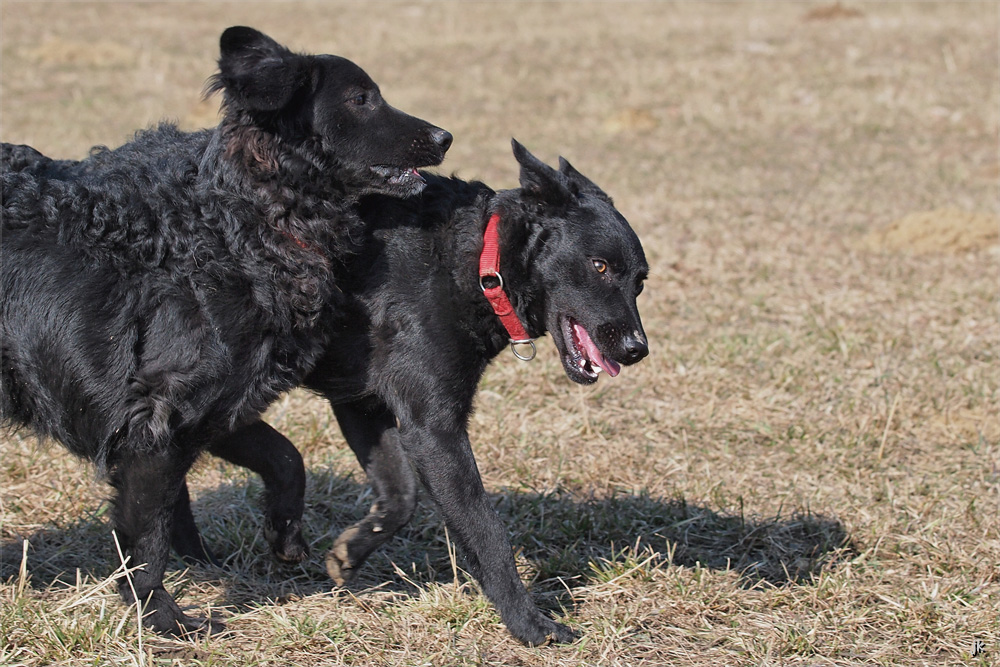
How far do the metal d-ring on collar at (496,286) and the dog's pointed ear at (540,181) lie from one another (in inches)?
6.5

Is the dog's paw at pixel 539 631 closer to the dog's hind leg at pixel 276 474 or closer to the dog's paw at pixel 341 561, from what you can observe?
the dog's paw at pixel 341 561

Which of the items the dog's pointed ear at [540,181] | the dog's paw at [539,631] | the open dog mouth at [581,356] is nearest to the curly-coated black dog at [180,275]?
the dog's pointed ear at [540,181]

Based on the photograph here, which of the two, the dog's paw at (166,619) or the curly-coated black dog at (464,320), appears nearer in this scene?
the dog's paw at (166,619)

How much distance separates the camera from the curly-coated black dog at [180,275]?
324 centimetres

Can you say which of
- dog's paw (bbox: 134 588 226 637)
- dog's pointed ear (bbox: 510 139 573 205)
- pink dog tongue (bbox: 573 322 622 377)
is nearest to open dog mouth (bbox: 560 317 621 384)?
pink dog tongue (bbox: 573 322 622 377)

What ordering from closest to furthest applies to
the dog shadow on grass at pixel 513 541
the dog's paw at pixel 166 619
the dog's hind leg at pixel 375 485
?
1. the dog's paw at pixel 166 619
2. the dog's hind leg at pixel 375 485
3. the dog shadow on grass at pixel 513 541

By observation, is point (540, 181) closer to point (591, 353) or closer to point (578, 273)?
point (578, 273)

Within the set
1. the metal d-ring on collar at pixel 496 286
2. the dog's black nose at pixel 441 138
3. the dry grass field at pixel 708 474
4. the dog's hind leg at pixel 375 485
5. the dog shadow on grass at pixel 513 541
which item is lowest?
the dog shadow on grass at pixel 513 541

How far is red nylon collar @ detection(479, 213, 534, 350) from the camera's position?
3.64 m

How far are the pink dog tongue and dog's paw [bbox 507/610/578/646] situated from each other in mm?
879

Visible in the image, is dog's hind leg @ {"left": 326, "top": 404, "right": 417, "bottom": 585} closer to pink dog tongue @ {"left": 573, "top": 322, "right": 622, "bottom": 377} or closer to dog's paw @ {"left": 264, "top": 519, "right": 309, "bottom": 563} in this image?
dog's paw @ {"left": 264, "top": 519, "right": 309, "bottom": 563}

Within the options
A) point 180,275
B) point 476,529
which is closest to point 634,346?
point 476,529

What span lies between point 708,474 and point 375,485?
1719 millimetres

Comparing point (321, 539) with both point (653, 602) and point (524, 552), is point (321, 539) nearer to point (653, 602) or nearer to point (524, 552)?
point (524, 552)
